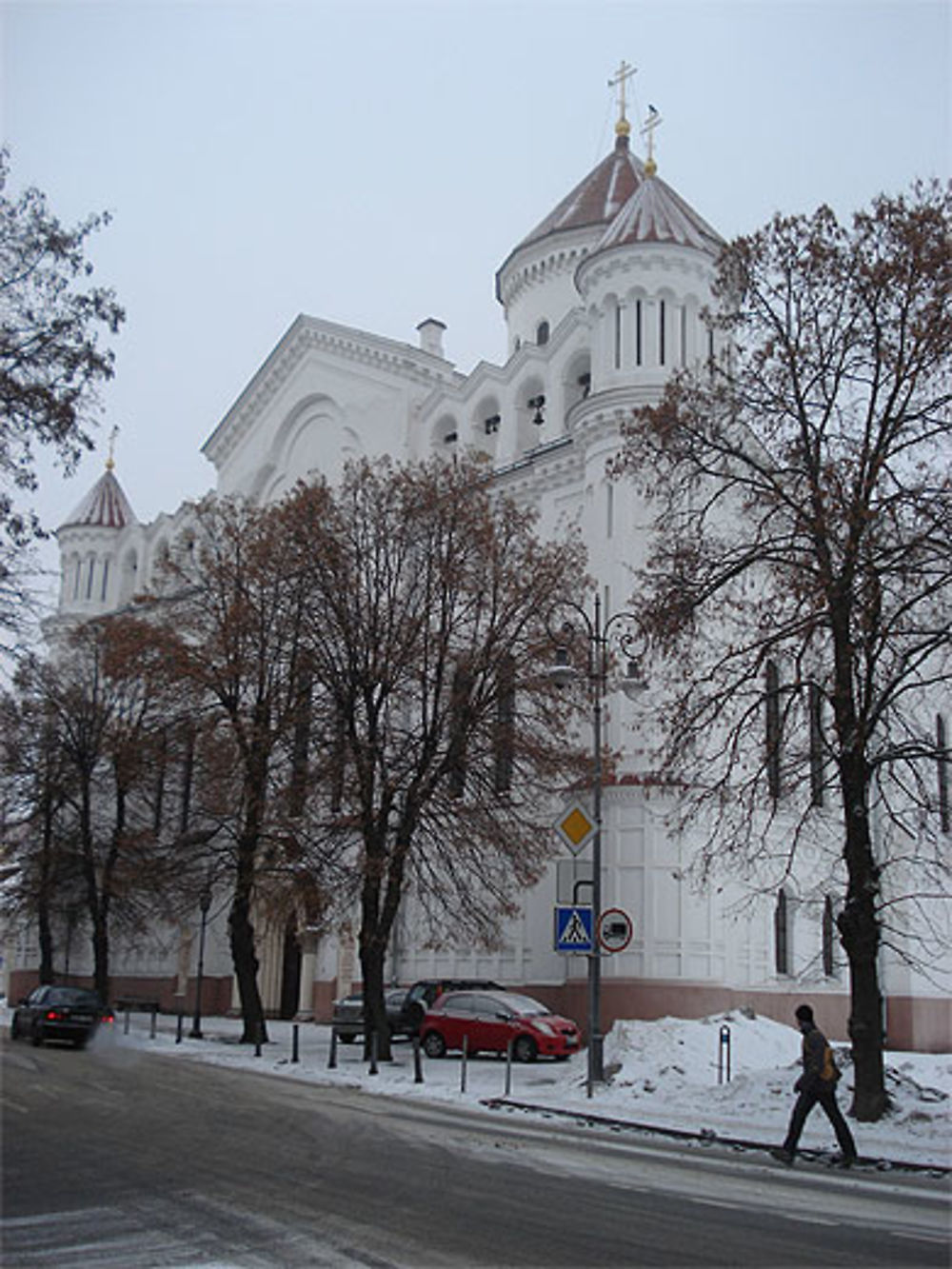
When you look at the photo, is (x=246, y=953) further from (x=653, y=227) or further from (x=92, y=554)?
(x=92, y=554)

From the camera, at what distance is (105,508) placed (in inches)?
2430

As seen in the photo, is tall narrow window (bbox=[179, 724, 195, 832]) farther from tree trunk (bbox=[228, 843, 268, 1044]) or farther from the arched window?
the arched window

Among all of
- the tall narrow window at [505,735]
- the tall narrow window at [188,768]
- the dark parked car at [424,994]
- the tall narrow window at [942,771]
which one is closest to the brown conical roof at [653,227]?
the tall narrow window at [505,735]

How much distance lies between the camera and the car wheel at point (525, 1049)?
89.6 ft

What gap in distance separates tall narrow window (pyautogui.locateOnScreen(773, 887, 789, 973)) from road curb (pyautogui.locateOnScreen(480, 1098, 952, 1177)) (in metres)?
16.1

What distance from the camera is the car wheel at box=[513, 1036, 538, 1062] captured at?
2730cm

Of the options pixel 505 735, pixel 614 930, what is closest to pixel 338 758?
pixel 505 735

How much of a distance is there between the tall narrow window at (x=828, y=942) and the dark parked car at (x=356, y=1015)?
10.9 metres

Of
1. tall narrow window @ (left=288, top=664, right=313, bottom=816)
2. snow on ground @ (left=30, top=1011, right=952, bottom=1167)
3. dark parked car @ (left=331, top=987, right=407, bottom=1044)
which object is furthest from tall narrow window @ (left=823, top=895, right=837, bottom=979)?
tall narrow window @ (left=288, top=664, right=313, bottom=816)

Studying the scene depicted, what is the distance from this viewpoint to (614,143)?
50.9 metres

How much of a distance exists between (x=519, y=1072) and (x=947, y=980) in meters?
20.9

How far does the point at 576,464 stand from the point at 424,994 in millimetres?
14783

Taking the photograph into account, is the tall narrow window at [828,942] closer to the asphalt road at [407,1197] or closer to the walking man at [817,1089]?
the asphalt road at [407,1197]

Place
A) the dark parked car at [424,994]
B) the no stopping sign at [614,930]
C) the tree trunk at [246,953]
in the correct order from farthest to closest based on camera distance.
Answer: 1. the dark parked car at [424,994]
2. the tree trunk at [246,953]
3. the no stopping sign at [614,930]
